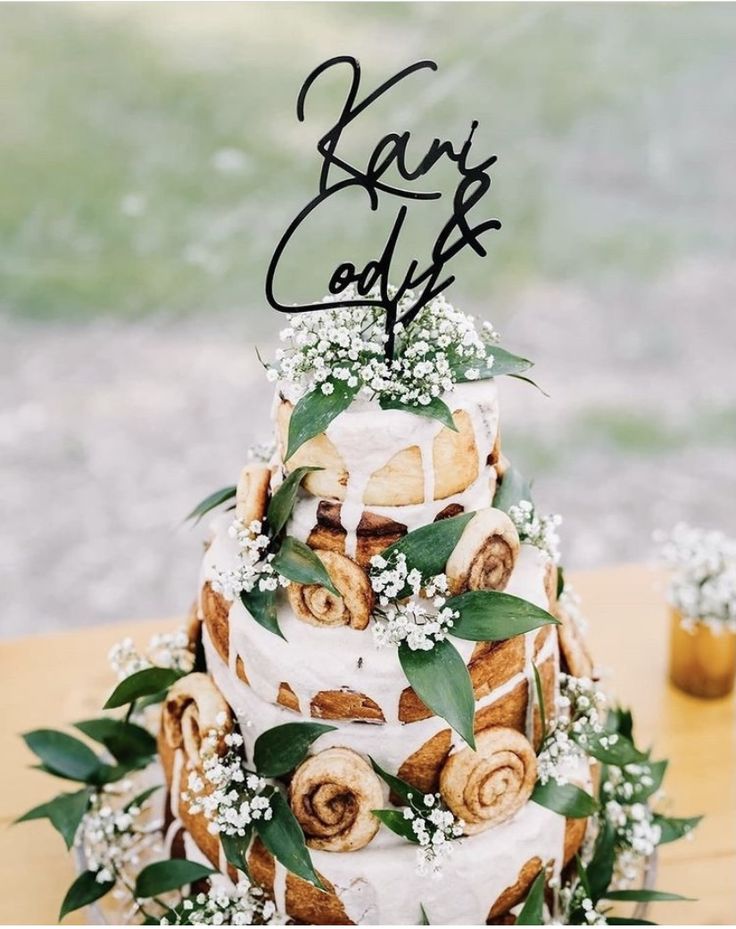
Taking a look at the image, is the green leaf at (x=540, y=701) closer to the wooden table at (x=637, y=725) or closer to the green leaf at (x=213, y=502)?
the wooden table at (x=637, y=725)

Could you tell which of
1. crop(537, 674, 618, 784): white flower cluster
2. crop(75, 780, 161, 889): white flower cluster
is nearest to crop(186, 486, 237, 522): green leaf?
crop(75, 780, 161, 889): white flower cluster

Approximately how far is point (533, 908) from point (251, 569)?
2.49ft

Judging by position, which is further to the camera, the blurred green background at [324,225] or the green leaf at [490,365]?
the blurred green background at [324,225]

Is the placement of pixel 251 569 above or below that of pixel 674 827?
above

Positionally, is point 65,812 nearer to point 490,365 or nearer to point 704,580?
point 490,365

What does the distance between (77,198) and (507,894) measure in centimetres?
499

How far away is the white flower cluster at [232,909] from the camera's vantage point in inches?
74.6

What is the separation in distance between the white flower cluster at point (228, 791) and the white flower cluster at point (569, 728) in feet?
1.65

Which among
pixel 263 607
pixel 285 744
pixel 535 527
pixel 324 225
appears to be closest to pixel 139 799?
pixel 285 744

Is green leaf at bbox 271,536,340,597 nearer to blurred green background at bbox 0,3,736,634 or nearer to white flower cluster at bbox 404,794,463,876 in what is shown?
white flower cluster at bbox 404,794,463,876

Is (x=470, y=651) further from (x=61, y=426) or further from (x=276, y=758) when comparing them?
(x=61, y=426)

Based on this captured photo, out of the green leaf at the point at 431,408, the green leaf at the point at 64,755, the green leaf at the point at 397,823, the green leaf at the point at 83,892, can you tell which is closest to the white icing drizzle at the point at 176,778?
the green leaf at the point at 83,892

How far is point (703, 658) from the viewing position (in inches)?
107

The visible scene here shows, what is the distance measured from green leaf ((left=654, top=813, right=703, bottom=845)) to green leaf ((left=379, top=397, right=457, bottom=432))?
41.1 inches
